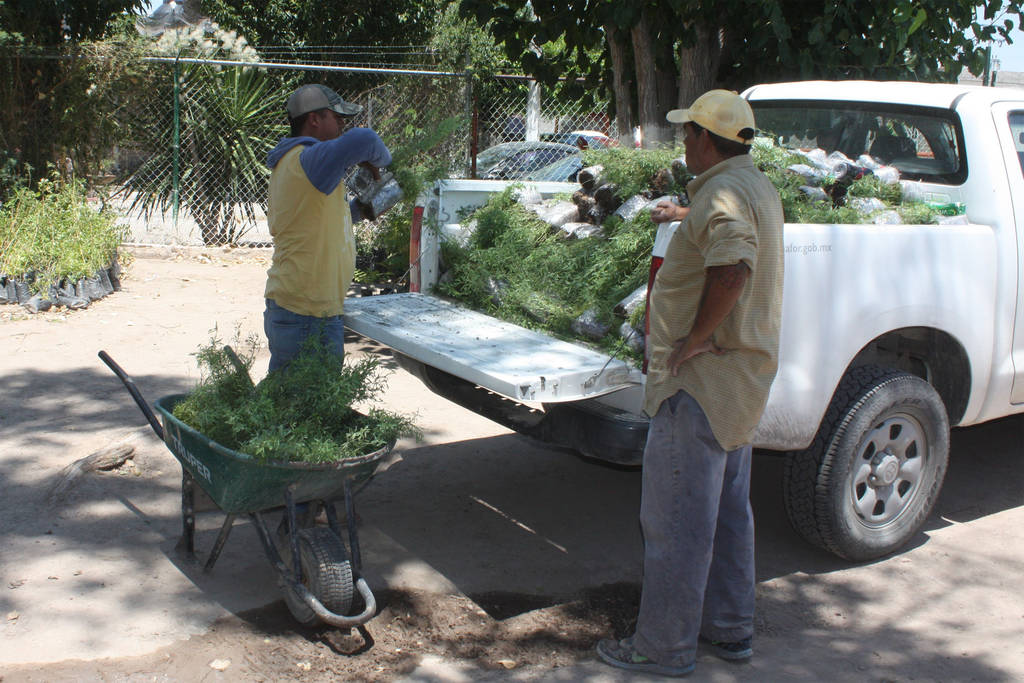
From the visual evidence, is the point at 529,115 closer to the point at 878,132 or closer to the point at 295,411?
the point at 878,132

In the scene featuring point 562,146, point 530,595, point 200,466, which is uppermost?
point 562,146

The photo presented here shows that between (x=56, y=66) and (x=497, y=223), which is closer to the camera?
(x=497, y=223)

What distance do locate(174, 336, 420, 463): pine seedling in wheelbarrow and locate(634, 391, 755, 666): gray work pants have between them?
3.35ft

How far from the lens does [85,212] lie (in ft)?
29.5

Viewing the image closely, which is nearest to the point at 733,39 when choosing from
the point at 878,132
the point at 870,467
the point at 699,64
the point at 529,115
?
the point at 699,64

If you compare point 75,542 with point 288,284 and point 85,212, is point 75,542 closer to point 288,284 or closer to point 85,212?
point 288,284

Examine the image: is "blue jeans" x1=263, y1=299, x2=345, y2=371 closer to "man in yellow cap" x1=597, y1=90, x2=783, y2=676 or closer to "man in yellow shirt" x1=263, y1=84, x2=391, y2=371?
"man in yellow shirt" x1=263, y1=84, x2=391, y2=371

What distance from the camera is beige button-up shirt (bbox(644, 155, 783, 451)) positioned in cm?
310

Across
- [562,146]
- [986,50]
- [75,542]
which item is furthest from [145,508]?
[562,146]

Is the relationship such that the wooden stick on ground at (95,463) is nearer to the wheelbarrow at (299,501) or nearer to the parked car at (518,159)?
the wheelbarrow at (299,501)

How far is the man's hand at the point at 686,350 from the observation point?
10.3 ft

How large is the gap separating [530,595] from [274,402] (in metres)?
1.32

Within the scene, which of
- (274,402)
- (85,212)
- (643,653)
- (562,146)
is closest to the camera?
(643,653)

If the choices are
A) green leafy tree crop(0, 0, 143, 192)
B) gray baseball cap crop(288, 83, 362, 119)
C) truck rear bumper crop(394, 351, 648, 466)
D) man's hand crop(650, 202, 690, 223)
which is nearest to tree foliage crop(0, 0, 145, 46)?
green leafy tree crop(0, 0, 143, 192)
